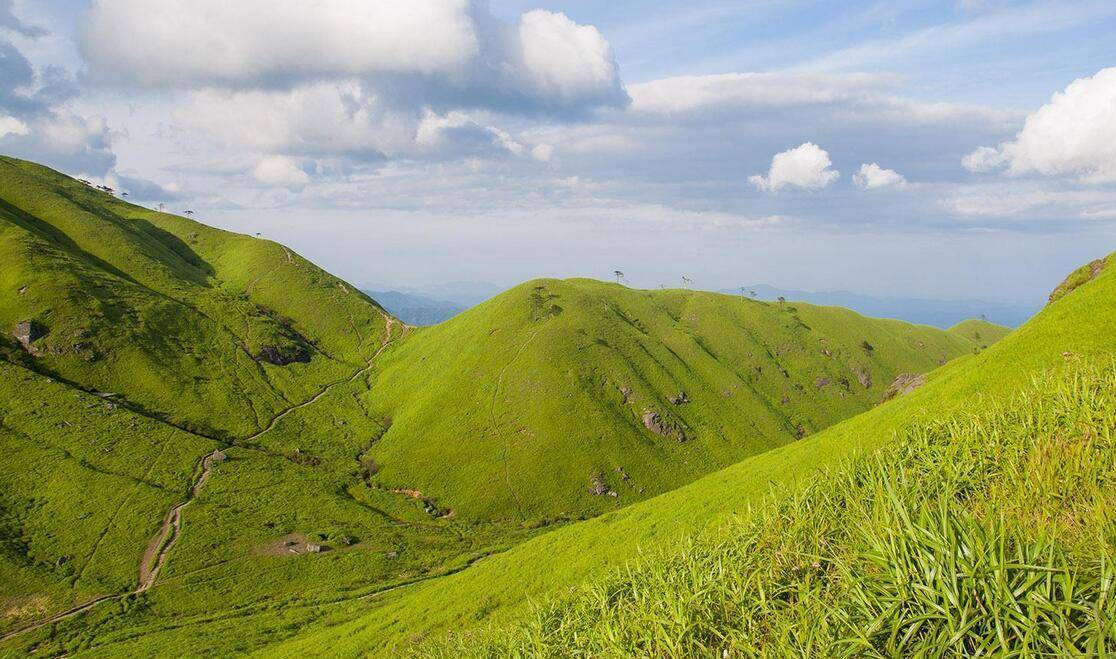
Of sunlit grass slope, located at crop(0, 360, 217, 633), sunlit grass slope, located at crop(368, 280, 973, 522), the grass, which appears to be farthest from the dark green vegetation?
the grass

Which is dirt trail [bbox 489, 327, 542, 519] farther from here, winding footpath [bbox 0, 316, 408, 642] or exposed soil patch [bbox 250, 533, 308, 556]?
winding footpath [bbox 0, 316, 408, 642]

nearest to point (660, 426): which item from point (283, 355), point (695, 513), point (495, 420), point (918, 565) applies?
point (495, 420)

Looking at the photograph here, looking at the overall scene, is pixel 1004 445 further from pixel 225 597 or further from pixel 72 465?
pixel 72 465

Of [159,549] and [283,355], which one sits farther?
[283,355]

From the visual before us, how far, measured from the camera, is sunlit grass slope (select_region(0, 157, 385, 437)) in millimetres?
122938

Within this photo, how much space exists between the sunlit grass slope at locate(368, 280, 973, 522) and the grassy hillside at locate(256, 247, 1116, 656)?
2045 inches

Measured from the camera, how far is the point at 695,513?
172 feet

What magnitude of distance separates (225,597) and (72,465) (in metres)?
42.1

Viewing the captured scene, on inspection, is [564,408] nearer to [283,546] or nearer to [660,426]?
[660,426]

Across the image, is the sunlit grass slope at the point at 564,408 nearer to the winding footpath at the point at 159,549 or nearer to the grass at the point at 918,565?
the winding footpath at the point at 159,549

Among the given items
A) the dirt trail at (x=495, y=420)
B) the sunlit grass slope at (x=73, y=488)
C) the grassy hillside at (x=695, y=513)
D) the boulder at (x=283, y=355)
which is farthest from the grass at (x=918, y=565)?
the boulder at (x=283, y=355)

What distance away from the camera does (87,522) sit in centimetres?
8744

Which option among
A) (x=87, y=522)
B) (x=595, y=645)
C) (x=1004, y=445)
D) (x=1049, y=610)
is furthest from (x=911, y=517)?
(x=87, y=522)

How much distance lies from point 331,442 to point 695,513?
10556 centimetres
